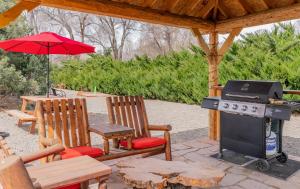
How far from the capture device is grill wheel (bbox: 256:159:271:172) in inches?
165

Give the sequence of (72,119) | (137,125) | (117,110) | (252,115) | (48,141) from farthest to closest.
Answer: (137,125), (117,110), (252,115), (72,119), (48,141)

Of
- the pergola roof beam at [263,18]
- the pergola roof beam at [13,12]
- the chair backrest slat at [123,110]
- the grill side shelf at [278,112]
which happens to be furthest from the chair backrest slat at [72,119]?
the pergola roof beam at [263,18]

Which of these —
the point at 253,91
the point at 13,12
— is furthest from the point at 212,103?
the point at 13,12

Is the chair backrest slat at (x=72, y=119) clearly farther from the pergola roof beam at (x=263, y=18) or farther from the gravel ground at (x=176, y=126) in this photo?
the pergola roof beam at (x=263, y=18)

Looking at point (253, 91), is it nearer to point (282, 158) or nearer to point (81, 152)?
point (282, 158)

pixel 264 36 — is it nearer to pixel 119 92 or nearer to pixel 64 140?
pixel 119 92

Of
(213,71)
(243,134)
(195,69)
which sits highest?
(195,69)

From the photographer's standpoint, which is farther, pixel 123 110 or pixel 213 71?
pixel 213 71

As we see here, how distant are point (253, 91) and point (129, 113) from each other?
194cm

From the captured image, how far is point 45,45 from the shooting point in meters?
7.56

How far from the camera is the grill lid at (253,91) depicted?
13.6 ft

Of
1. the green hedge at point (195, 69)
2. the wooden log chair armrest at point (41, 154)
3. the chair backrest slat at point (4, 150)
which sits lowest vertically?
the wooden log chair armrest at point (41, 154)

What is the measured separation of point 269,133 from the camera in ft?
14.4

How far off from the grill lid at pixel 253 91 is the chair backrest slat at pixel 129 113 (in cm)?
138
